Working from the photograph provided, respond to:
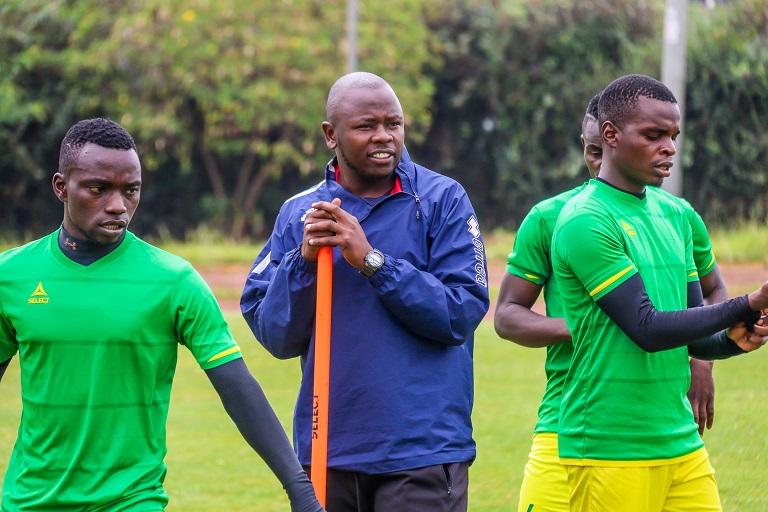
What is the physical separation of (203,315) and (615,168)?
1382 mm

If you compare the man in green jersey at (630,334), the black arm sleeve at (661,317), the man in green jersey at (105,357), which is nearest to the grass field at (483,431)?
the man in green jersey at (630,334)

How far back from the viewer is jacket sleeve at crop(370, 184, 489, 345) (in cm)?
379

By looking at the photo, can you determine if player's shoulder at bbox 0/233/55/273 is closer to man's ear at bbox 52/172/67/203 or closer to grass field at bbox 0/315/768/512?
man's ear at bbox 52/172/67/203

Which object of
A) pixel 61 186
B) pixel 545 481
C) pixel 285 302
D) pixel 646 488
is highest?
pixel 61 186

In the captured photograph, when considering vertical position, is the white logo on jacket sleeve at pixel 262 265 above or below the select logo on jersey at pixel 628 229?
below

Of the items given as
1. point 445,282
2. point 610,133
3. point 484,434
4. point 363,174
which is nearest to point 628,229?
point 610,133

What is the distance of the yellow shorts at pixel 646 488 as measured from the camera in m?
3.76

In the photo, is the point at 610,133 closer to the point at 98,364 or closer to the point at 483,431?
A: the point at 98,364

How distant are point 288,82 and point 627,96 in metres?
17.7

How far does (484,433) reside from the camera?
8.96 metres

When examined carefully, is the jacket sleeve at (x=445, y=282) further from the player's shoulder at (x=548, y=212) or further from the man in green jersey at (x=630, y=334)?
the player's shoulder at (x=548, y=212)

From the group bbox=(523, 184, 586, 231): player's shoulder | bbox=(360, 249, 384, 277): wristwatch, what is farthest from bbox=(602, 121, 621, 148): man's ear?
bbox=(360, 249, 384, 277): wristwatch

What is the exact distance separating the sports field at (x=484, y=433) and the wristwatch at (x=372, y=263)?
3.52m

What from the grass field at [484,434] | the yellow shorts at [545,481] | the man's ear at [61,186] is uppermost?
the man's ear at [61,186]
